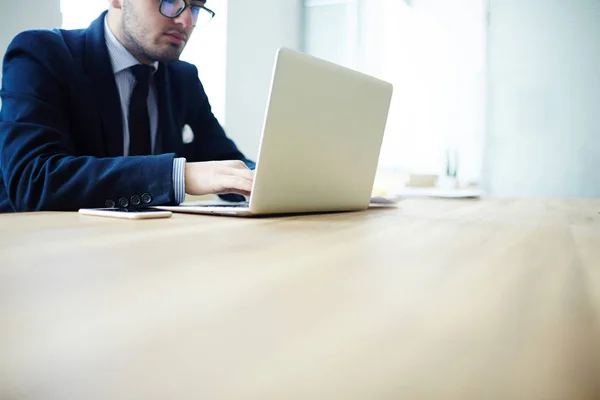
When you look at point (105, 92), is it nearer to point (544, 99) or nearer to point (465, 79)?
point (465, 79)

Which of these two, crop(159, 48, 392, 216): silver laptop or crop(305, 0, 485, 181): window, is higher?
crop(305, 0, 485, 181): window

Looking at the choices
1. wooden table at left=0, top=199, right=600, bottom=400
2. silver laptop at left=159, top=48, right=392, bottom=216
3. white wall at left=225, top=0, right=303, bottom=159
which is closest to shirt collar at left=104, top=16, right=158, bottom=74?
silver laptop at left=159, top=48, right=392, bottom=216

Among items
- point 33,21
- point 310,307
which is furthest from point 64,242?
point 33,21

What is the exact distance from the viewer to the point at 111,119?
128cm

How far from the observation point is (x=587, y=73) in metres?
3.46

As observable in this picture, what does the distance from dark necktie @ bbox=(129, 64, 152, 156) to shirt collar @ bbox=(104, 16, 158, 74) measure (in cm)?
3

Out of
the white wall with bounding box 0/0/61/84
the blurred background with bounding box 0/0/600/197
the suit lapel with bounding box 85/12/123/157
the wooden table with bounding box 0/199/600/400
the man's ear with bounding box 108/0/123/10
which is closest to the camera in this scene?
the wooden table with bounding box 0/199/600/400

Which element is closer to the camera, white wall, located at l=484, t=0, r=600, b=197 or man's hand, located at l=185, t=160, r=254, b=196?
man's hand, located at l=185, t=160, r=254, b=196

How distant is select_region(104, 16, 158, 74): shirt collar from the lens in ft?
4.58

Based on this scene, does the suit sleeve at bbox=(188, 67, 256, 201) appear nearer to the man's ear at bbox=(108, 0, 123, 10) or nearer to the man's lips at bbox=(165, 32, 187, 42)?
the man's lips at bbox=(165, 32, 187, 42)

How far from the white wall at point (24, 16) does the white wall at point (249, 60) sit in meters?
1.45

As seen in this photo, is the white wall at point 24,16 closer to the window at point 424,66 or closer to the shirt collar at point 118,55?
the shirt collar at point 118,55

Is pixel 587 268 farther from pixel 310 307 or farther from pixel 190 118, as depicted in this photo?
pixel 190 118

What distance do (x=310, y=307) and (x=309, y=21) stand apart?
430 centimetres
